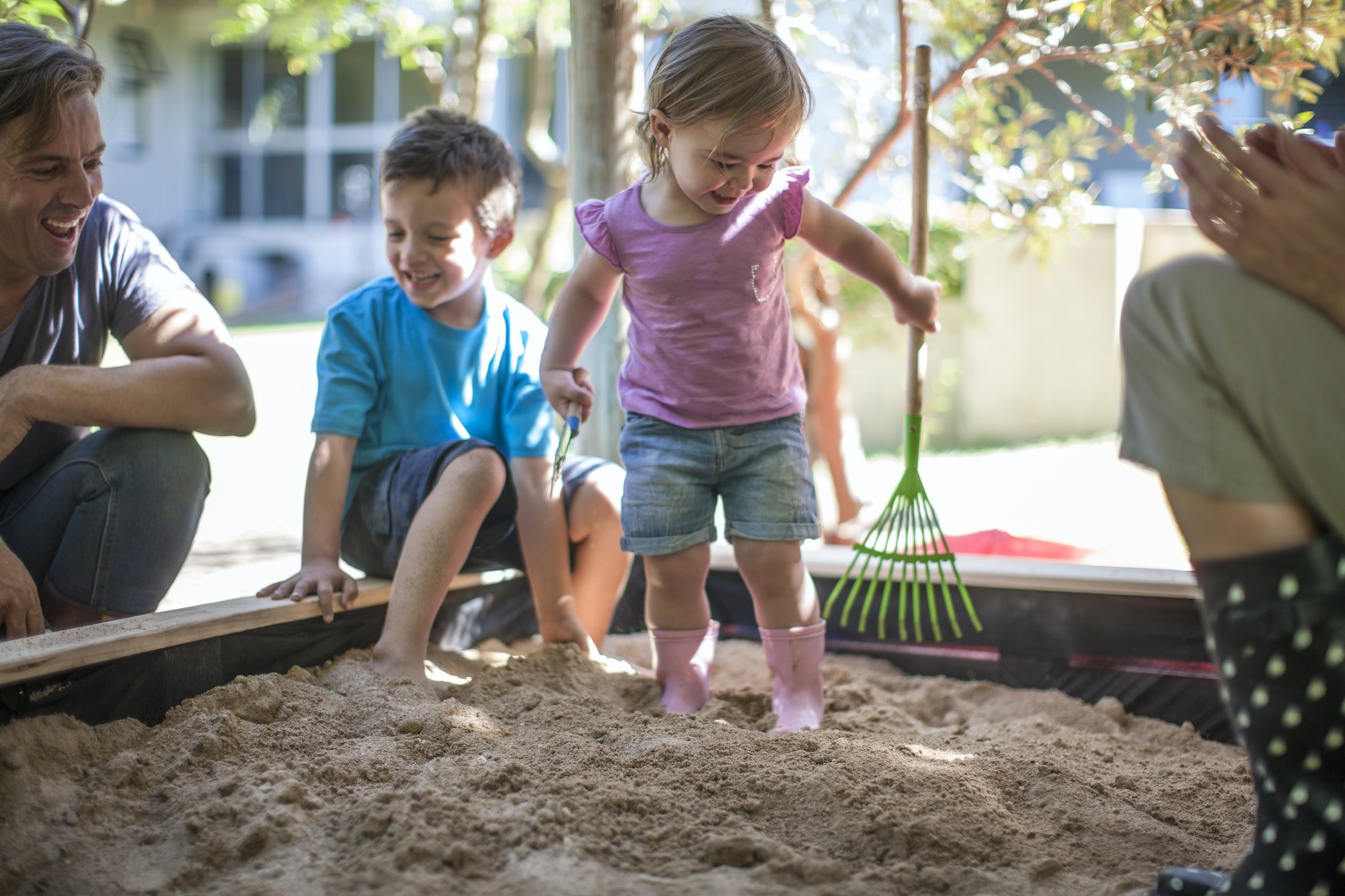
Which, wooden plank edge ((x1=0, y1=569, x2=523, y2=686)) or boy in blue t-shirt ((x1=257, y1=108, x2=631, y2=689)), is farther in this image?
boy in blue t-shirt ((x1=257, y1=108, x2=631, y2=689))

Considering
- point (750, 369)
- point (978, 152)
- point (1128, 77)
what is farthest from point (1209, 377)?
point (978, 152)

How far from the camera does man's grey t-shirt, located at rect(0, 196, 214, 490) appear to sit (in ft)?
6.75

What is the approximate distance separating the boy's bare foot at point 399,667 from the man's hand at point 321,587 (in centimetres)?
12

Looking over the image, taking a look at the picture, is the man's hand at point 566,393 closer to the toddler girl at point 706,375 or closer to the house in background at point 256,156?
the toddler girl at point 706,375

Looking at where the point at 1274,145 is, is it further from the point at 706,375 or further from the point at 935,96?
the point at 935,96

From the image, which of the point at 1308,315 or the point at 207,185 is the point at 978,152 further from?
the point at 207,185

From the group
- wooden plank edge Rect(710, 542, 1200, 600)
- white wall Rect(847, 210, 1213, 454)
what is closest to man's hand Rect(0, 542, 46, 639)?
wooden plank edge Rect(710, 542, 1200, 600)

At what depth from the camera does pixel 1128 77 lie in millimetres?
2797

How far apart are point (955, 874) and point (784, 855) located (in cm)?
21

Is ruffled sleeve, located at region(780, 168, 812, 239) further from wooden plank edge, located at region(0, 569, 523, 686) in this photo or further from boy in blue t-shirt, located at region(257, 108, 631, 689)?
wooden plank edge, located at region(0, 569, 523, 686)

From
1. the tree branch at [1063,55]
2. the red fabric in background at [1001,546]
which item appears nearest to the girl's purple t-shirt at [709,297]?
the tree branch at [1063,55]

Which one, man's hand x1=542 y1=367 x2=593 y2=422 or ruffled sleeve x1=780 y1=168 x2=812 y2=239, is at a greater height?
ruffled sleeve x1=780 y1=168 x2=812 y2=239

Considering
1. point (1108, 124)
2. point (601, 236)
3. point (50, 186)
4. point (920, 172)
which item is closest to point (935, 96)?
point (1108, 124)

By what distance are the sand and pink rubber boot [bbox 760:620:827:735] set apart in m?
0.10
